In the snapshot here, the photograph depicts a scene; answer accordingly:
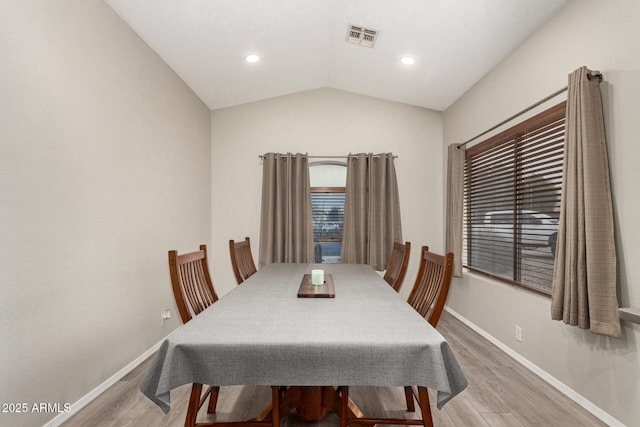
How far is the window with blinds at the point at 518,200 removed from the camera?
253 cm

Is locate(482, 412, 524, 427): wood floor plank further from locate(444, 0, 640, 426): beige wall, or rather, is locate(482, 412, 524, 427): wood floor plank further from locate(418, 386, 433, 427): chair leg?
locate(418, 386, 433, 427): chair leg

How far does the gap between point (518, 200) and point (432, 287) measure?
5.42 ft

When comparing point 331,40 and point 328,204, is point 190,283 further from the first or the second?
point 328,204

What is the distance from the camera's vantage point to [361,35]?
310cm

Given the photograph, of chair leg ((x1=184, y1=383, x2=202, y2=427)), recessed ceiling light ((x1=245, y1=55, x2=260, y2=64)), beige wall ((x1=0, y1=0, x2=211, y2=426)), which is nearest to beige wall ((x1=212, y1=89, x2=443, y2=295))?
recessed ceiling light ((x1=245, y1=55, x2=260, y2=64))

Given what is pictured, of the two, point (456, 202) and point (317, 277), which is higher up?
point (456, 202)

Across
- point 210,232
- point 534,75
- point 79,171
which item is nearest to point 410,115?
point 534,75

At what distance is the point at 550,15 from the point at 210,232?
13.0 ft

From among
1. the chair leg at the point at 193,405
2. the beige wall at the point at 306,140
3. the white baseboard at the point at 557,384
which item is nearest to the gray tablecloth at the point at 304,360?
the chair leg at the point at 193,405

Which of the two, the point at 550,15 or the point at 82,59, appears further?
the point at 550,15

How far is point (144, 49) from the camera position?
284 centimetres

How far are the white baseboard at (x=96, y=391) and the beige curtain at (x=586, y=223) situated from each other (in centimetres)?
256

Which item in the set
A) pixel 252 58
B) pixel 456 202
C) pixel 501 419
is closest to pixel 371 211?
pixel 456 202

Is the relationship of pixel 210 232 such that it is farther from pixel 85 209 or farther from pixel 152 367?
pixel 152 367
